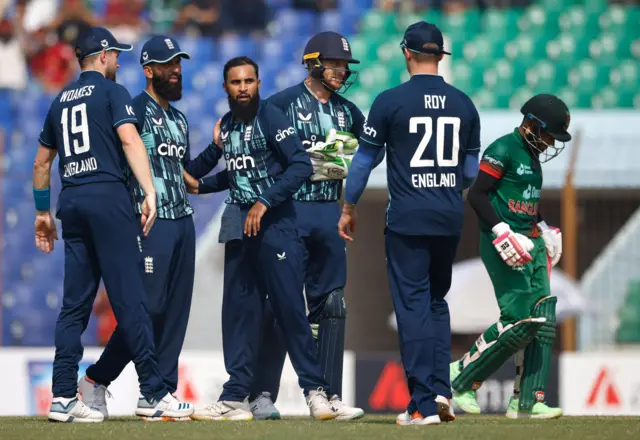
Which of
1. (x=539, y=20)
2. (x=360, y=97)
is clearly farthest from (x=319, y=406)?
(x=539, y=20)

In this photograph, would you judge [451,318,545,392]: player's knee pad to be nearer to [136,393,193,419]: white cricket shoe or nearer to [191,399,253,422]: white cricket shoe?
[191,399,253,422]: white cricket shoe

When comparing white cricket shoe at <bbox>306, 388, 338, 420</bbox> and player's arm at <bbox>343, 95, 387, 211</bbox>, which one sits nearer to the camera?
player's arm at <bbox>343, 95, 387, 211</bbox>

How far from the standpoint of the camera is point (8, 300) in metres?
15.6

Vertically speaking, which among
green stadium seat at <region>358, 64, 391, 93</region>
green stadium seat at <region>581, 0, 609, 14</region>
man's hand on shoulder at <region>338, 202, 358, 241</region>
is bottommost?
man's hand on shoulder at <region>338, 202, 358, 241</region>

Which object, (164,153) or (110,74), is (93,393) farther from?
(110,74)

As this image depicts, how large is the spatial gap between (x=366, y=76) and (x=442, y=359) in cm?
1027

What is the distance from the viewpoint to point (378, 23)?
1689cm

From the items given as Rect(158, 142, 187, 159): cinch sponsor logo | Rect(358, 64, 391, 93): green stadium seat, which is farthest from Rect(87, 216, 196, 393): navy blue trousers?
Rect(358, 64, 391, 93): green stadium seat

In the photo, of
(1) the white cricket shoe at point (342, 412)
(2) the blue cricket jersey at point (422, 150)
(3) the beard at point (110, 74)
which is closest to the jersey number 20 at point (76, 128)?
Answer: (3) the beard at point (110, 74)

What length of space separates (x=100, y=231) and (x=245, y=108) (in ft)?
3.69

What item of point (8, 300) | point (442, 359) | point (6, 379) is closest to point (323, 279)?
point (442, 359)

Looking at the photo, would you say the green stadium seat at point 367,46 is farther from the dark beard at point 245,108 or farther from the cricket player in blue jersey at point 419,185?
the cricket player in blue jersey at point 419,185

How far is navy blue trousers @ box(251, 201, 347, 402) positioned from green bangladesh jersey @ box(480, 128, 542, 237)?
2.77 ft

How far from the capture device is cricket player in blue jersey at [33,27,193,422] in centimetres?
637
